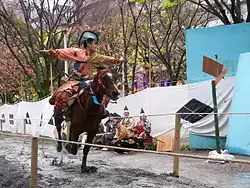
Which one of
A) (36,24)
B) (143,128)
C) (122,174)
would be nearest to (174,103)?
(143,128)

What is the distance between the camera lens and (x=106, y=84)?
7.20 meters

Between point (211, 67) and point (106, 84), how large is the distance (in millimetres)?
3575

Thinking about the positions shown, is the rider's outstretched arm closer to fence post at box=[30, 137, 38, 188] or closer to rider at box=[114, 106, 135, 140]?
fence post at box=[30, 137, 38, 188]

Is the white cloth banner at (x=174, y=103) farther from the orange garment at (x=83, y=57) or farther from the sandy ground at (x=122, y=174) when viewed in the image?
the orange garment at (x=83, y=57)

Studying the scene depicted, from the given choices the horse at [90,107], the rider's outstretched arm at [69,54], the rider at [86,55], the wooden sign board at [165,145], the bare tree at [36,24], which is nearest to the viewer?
the horse at [90,107]

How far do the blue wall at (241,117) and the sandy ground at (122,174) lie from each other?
1180mm

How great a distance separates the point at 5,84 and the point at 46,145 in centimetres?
1924

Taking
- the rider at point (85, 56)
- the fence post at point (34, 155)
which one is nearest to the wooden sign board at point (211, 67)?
the rider at point (85, 56)

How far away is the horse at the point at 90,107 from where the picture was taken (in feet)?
23.9

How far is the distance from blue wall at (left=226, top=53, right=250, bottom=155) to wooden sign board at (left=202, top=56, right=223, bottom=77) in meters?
1.41

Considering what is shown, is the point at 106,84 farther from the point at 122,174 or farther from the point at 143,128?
the point at 143,128

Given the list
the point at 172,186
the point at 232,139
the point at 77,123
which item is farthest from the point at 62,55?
the point at 232,139

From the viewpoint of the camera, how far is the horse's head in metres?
7.03

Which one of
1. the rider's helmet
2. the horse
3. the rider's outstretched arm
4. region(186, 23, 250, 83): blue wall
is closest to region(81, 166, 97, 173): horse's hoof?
the horse
